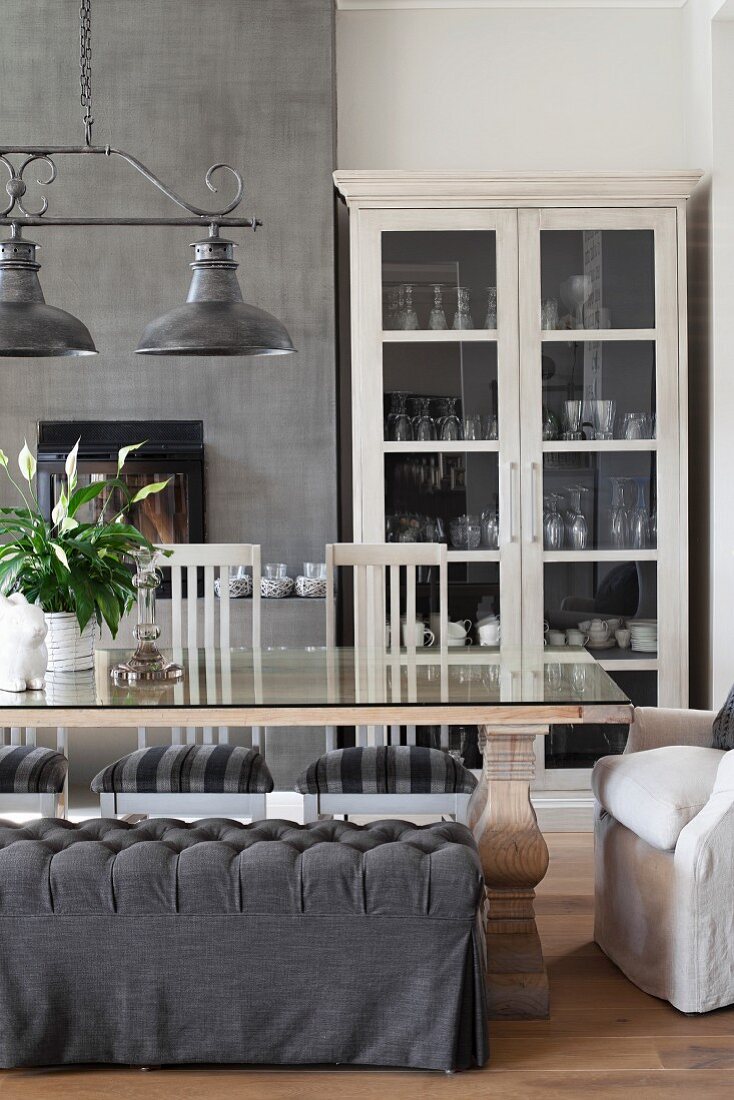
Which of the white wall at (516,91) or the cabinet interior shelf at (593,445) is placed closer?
the cabinet interior shelf at (593,445)

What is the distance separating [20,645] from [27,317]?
72 cm

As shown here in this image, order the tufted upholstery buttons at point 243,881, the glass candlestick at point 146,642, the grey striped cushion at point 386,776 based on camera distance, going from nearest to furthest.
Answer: the tufted upholstery buttons at point 243,881
the glass candlestick at point 146,642
the grey striped cushion at point 386,776

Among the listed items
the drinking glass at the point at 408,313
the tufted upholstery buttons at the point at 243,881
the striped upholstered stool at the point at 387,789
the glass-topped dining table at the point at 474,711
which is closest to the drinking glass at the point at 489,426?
the drinking glass at the point at 408,313

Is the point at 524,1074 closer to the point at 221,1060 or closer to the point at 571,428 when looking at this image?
the point at 221,1060

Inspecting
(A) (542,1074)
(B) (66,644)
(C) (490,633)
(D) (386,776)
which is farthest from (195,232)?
(A) (542,1074)

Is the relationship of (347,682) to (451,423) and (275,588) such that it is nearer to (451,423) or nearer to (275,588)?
(275,588)

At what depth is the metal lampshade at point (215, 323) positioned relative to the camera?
2373 mm

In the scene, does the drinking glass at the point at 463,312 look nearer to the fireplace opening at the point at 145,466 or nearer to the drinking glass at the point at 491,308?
the drinking glass at the point at 491,308

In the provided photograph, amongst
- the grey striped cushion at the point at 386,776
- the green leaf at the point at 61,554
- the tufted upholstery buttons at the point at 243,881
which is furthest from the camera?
the grey striped cushion at the point at 386,776

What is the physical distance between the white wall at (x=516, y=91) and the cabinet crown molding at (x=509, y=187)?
53 centimetres

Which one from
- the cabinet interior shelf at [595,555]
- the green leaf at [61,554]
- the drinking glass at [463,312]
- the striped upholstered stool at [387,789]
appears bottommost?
the striped upholstered stool at [387,789]

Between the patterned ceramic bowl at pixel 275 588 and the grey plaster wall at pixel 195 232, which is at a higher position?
the grey plaster wall at pixel 195 232

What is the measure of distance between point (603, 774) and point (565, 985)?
495 millimetres

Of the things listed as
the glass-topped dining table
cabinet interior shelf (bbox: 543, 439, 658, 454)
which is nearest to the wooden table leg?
the glass-topped dining table
